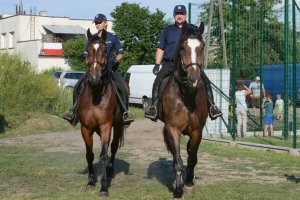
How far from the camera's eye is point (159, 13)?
4616 centimetres

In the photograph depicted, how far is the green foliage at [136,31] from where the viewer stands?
4322cm

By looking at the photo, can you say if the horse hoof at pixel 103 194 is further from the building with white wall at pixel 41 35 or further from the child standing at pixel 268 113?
the building with white wall at pixel 41 35

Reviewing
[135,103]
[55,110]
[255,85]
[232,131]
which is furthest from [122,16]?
[232,131]

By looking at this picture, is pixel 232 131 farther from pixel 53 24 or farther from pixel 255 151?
pixel 53 24

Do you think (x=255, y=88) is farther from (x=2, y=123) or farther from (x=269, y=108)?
(x=2, y=123)

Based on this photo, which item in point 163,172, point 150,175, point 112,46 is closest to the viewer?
point 112,46

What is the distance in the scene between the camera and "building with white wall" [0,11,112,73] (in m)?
53.1

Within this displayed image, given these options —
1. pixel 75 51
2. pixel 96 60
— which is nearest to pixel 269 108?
pixel 96 60

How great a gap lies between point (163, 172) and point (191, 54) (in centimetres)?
403

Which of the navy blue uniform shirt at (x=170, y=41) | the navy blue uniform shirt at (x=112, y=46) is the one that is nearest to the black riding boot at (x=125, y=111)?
the navy blue uniform shirt at (x=112, y=46)

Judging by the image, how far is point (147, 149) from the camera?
15062 millimetres

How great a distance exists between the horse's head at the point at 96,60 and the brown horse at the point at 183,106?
113 cm

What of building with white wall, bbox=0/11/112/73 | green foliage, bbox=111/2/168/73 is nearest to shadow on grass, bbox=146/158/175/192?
green foliage, bbox=111/2/168/73

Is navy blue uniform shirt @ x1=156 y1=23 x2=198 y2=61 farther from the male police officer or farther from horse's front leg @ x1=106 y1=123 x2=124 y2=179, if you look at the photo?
horse's front leg @ x1=106 y1=123 x2=124 y2=179
